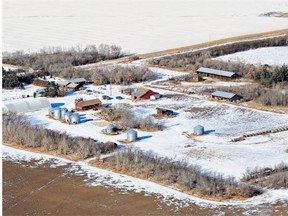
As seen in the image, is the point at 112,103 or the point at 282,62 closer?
the point at 112,103

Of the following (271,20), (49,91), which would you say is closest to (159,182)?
(49,91)

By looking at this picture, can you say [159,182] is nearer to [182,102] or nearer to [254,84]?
[182,102]

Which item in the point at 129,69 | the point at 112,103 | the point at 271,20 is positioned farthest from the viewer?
the point at 271,20

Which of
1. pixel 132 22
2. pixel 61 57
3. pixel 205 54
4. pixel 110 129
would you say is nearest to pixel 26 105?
pixel 110 129

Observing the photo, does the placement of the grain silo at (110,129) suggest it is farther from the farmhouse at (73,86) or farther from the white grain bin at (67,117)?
the farmhouse at (73,86)

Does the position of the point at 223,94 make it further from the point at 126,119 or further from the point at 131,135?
the point at 131,135
